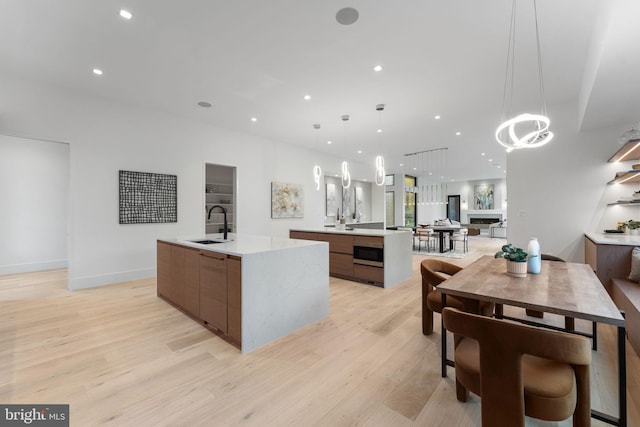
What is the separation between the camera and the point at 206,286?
279 cm

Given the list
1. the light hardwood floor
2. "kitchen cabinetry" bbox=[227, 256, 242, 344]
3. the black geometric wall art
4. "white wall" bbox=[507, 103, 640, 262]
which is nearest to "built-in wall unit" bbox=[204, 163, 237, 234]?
the black geometric wall art

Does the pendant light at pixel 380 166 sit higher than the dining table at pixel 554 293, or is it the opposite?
the pendant light at pixel 380 166

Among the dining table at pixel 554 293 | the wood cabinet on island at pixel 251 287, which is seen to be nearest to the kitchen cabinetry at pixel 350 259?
the wood cabinet on island at pixel 251 287

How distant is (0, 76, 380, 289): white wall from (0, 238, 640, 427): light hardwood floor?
57.0 inches

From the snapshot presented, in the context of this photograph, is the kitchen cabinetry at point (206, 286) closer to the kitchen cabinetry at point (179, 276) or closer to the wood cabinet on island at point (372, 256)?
the kitchen cabinetry at point (179, 276)

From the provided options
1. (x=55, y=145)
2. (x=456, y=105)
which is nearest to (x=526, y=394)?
(x=456, y=105)

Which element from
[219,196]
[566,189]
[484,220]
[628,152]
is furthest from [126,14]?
[484,220]

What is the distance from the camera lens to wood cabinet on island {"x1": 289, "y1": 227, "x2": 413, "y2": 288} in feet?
14.5

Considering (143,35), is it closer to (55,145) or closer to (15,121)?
(15,121)

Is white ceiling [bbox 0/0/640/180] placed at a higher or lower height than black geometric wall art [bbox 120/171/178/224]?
higher

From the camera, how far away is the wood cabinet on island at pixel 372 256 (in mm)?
4410

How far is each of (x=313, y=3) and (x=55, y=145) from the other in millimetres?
6574

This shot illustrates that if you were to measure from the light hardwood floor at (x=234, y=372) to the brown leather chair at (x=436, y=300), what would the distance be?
22 centimetres

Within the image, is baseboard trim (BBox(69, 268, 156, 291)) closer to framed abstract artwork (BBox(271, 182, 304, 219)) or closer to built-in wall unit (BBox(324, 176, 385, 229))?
framed abstract artwork (BBox(271, 182, 304, 219))
